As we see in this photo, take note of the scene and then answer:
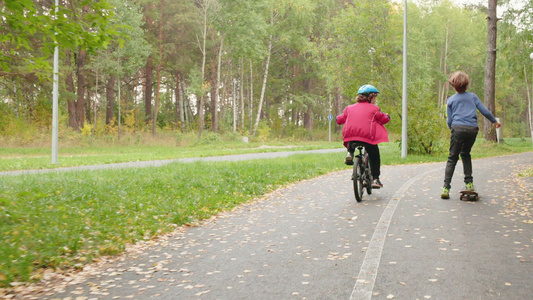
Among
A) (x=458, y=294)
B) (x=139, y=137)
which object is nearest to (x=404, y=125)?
(x=458, y=294)

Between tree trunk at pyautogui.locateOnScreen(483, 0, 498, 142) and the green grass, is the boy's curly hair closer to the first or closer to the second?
the green grass

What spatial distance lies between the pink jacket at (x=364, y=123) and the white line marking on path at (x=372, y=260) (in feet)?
4.08

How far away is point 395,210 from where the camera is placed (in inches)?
285

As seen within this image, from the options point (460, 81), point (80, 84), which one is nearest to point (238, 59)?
point (80, 84)

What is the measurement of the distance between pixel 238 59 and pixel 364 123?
122 ft

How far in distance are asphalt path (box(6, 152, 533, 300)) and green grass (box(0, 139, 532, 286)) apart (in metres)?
0.39

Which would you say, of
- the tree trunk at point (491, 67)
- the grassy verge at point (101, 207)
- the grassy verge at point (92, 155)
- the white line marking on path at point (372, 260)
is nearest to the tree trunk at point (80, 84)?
the grassy verge at point (92, 155)

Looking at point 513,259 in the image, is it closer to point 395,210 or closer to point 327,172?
point 395,210

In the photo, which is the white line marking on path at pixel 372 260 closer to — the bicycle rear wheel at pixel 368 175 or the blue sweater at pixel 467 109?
the bicycle rear wheel at pixel 368 175

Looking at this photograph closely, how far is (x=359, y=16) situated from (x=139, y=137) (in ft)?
63.7

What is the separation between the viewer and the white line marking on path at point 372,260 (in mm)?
3666

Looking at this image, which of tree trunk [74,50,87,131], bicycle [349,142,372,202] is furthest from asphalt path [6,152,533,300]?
tree trunk [74,50,87,131]

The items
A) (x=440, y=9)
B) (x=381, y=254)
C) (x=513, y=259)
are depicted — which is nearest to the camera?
(x=513, y=259)

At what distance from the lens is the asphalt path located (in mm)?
3787
